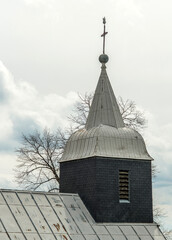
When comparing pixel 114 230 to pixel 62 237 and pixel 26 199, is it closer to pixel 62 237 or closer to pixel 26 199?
pixel 62 237

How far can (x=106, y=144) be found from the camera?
2719cm

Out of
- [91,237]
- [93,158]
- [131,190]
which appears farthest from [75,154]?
[91,237]

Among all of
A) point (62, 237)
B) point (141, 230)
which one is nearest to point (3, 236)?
point (62, 237)

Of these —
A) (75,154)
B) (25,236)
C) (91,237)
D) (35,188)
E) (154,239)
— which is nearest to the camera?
(25,236)

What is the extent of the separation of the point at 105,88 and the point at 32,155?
8.56 metres

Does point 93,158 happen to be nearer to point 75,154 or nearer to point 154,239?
point 75,154

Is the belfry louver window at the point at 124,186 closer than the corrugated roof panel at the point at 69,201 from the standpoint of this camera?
No

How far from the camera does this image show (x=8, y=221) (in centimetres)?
2297

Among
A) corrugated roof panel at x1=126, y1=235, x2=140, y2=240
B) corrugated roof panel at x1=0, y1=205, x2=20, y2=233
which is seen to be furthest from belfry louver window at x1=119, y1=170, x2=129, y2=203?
corrugated roof panel at x1=0, y1=205, x2=20, y2=233

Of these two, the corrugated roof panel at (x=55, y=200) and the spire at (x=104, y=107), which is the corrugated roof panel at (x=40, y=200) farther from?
the spire at (x=104, y=107)

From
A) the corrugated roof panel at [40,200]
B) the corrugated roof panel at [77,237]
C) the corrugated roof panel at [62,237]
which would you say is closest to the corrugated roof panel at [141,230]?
the corrugated roof panel at [77,237]

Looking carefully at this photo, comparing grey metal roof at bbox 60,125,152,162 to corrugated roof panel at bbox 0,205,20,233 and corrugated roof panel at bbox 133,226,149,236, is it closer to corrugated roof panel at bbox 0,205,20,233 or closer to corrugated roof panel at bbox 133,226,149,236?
corrugated roof panel at bbox 133,226,149,236

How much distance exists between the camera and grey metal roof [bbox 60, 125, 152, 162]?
27.0 metres

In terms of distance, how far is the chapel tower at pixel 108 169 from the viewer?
26469 mm
